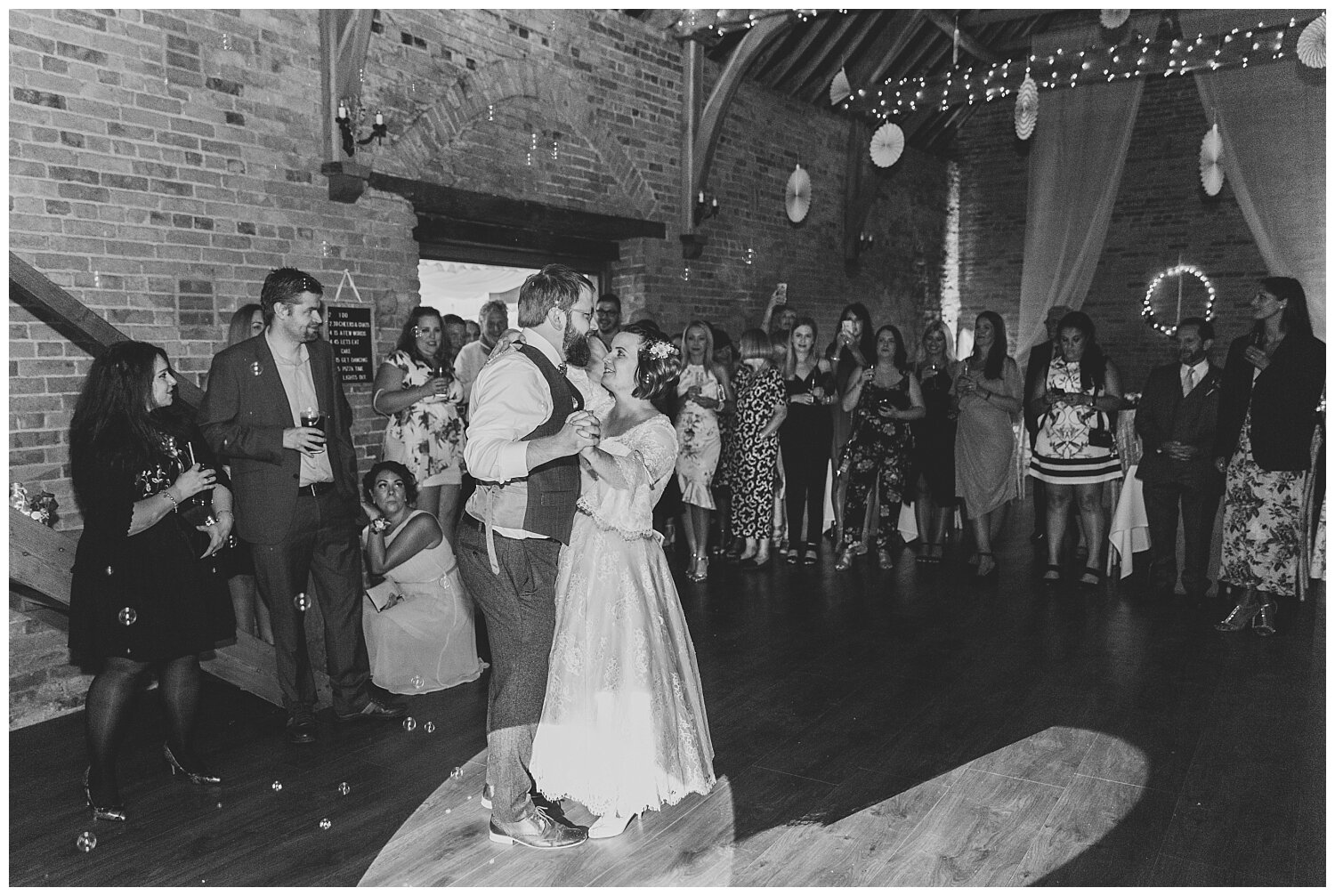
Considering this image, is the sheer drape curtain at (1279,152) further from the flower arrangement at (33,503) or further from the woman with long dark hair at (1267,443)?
the flower arrangement at (33,503)

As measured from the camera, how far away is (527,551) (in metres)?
2.72

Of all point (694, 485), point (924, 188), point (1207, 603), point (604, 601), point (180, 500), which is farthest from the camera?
point (924, 188)

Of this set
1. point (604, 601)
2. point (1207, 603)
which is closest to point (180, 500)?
point (604, 601)

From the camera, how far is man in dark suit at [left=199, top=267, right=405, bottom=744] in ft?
11.3

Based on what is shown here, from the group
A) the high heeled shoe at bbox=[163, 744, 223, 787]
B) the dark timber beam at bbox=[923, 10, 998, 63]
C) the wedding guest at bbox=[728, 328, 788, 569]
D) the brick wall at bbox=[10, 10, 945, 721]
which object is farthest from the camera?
the dark timber beam at bbox=[923, 10, 998, 63]

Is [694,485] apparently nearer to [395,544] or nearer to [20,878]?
[395,544]

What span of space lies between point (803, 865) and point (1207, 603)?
12.1 feet

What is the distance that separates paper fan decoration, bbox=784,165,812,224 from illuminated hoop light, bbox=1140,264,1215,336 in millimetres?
4697

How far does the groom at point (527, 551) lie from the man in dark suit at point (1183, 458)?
12.8 feet

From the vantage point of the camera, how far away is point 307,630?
159 inches

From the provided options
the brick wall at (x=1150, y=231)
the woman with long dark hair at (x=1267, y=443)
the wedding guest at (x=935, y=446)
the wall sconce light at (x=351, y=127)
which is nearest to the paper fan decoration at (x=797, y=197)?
the wedding guest at (x=935, y=446)

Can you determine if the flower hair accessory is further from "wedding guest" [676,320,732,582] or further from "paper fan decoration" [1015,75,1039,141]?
"paper fan decoration" [1015,75,1039,141]

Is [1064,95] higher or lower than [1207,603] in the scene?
higher

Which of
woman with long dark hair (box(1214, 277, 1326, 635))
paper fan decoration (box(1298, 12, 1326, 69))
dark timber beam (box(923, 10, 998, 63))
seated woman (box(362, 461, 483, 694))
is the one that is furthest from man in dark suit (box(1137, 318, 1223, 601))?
dark timber beam (box(923, 10, 998, 63))
